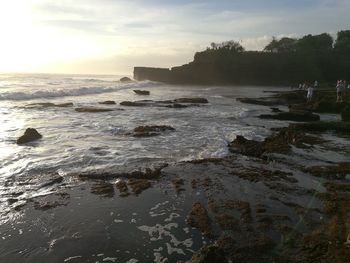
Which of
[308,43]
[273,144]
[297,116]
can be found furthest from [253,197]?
[308,43]

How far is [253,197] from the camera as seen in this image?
9414 mm

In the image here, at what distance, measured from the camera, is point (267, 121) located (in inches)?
928

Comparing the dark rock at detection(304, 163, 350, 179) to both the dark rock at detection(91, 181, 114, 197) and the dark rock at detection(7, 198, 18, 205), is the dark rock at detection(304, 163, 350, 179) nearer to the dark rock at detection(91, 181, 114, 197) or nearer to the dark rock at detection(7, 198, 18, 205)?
the dark rock at detection(91, 181, 114, 197)

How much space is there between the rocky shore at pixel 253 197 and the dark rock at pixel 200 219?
2 cm

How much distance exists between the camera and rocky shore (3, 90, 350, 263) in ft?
21.6

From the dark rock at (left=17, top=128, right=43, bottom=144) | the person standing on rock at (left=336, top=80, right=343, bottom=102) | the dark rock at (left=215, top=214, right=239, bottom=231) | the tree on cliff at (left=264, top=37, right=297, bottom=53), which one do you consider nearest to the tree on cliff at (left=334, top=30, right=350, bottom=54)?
the tree on cliff at (left=264, top=37, right=297, bottom=53)

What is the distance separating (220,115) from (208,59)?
79696 millimetres

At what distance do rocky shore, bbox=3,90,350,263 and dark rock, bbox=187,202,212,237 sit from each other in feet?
0.06

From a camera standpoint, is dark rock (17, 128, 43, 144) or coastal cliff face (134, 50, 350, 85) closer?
dark rock (17, 128, 43, 144)

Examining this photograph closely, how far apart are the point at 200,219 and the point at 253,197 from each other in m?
2.07

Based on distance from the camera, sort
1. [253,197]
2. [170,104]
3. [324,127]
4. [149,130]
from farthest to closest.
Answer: [170,104], [324,127], [149,130], [253,197]

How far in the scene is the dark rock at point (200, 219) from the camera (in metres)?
7.45

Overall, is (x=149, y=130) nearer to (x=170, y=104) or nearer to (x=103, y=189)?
(x=103, y=189)

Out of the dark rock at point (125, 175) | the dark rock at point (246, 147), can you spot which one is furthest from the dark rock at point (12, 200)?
the dark rock at point (246, 147)
